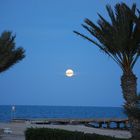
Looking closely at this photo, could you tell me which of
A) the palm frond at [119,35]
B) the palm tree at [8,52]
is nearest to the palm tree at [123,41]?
the palm frond at [119,35]

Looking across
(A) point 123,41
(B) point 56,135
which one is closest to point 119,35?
(A) point 123,41

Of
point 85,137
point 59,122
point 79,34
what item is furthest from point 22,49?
point 59,122

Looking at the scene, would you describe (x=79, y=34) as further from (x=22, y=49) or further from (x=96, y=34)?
(x=22, y=49)

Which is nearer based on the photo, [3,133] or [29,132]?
[29,132]

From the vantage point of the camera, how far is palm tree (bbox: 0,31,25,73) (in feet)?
67.8

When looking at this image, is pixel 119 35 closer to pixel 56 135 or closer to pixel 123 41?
pixel 123 41

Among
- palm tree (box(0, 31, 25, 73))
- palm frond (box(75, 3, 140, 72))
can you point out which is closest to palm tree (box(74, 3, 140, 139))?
palm frond (box(75, 3, 140, 72))

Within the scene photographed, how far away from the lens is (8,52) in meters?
20.9

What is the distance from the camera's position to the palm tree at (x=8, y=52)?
67.8 ft

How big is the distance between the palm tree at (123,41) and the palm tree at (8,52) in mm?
3896

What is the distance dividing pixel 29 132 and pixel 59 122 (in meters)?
31.8

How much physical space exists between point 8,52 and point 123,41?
19.8 ft

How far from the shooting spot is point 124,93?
64.3ft

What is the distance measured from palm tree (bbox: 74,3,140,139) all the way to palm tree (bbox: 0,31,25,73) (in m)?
3.90
